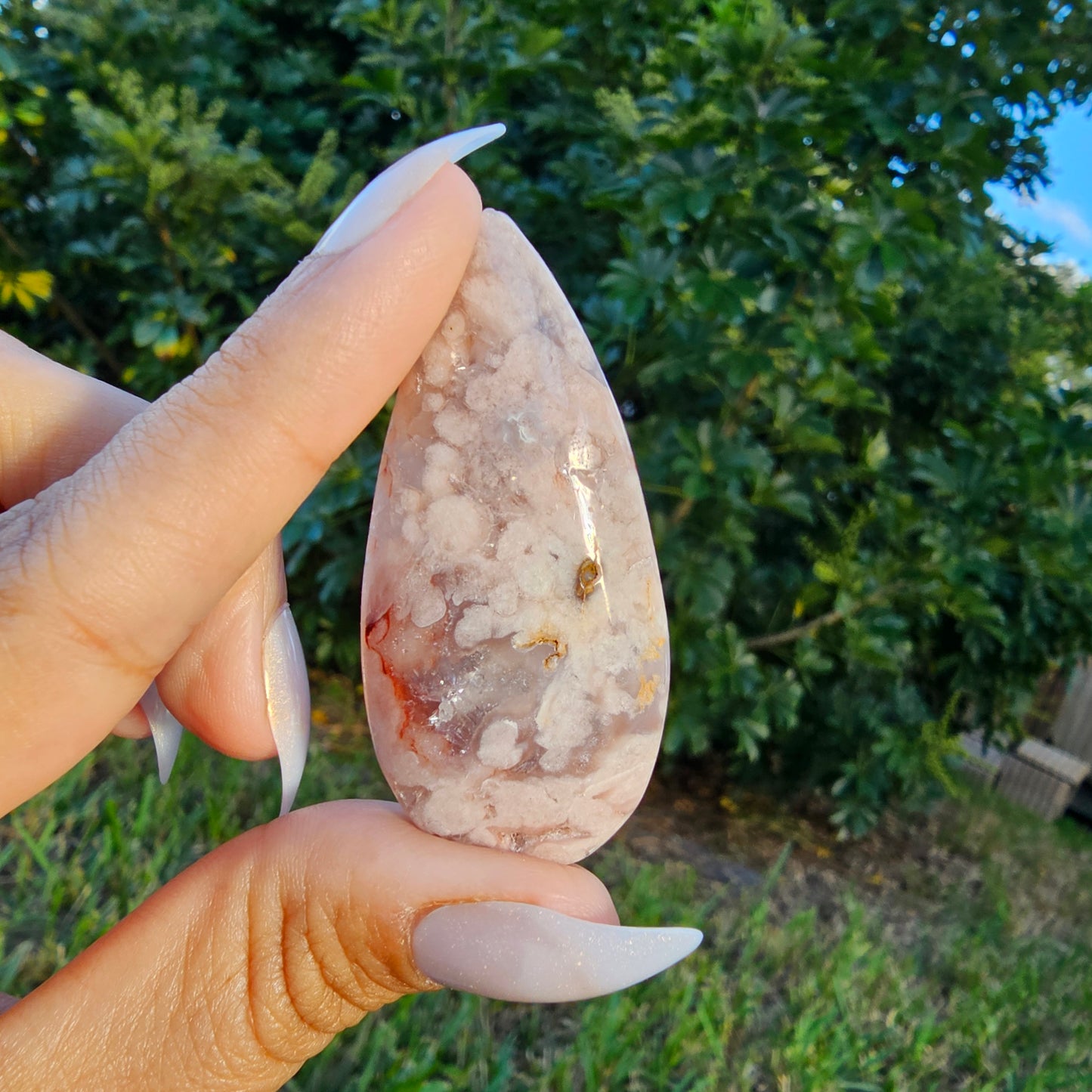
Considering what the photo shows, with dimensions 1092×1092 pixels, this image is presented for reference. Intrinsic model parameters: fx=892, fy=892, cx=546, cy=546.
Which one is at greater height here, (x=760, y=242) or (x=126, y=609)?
(x=760, y=242)

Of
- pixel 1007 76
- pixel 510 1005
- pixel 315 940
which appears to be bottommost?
pixel 510 1005

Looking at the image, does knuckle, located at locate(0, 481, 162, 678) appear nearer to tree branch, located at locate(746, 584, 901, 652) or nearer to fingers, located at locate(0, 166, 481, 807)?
fingers, located at locate(0, 166, 481, 807)

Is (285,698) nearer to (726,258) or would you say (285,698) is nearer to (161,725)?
Answer: (161,725)

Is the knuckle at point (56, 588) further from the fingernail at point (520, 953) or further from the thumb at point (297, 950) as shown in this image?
the fingernail at point (520, 953)

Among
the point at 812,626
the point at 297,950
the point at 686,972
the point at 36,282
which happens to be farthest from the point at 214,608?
the point at 36,282

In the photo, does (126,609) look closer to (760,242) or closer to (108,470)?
(108,470)

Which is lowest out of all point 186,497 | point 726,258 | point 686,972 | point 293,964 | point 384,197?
point 686,972

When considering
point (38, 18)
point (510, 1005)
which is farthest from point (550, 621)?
point (38, 18)
